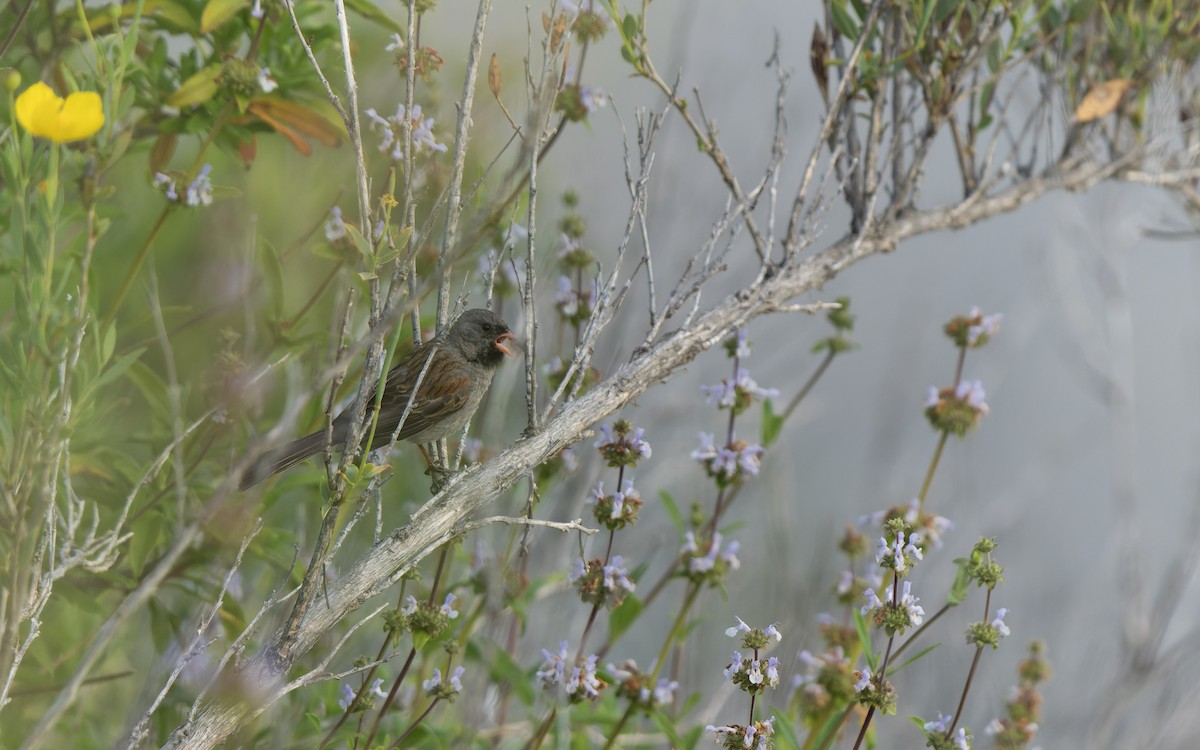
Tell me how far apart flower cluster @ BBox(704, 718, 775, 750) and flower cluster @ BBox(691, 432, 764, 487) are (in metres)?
0.56

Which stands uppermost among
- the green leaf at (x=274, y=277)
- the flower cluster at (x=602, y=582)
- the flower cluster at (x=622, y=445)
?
the green leaf at (x=274, y=277)

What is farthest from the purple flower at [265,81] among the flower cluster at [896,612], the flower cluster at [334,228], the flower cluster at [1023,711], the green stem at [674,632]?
the flower cluster at [1023,711]

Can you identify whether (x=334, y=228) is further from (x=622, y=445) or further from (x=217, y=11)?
(x=622, y=445)

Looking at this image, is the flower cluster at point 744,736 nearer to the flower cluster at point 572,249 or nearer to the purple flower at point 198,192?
Answer: the flower cluster at point 572,249

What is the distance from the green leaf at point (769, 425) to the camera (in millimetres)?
2173

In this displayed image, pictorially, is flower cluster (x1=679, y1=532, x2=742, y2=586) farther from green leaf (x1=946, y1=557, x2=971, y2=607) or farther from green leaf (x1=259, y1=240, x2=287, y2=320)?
green leaf (x1=259, y1=240, x2=287, y2=320)

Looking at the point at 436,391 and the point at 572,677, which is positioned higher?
the point at 436,391

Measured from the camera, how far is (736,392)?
214 centimetres

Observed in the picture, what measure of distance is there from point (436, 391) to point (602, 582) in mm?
486

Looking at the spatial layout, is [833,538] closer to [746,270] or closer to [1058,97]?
[746,270]

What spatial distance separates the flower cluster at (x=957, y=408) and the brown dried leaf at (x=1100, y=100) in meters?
0.73

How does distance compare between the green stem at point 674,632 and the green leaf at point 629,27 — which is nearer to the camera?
the green leaf at point 629,27

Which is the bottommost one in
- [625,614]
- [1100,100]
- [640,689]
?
[640,689]

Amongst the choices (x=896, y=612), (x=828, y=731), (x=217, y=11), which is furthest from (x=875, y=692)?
(x=217, y=11)
